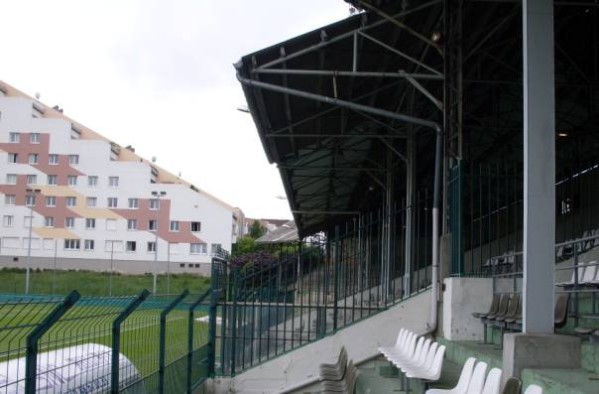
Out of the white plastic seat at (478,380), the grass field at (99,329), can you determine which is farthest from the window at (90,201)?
the white plastic seat at (478,380)

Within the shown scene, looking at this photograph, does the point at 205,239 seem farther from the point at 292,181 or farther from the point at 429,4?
the point at 429,4

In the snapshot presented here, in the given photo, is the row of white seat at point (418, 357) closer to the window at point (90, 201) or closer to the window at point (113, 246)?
the window at point (113, 246)

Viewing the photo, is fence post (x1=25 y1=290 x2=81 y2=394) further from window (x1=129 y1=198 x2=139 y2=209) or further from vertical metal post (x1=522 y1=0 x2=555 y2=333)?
window (x1=129 y1=198 x2=139 y2=209)

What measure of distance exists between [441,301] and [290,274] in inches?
160

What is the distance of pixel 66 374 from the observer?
18.0 ft

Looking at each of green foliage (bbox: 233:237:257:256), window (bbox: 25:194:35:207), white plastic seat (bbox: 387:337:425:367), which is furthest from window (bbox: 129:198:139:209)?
white plastic seat (bbox: 387:337:425:367)

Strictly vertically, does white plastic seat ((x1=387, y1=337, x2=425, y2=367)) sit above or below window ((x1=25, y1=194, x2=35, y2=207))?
below

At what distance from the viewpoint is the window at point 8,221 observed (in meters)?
66.9

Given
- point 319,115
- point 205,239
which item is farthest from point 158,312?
point 205,239

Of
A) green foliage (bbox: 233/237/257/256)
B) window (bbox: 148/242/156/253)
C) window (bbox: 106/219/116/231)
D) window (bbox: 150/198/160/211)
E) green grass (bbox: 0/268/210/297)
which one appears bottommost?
green grass (bbox: 0/268/210/297)

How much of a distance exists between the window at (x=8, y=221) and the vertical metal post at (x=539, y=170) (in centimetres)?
6617

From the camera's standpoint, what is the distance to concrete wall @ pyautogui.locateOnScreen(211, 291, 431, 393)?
1138cm

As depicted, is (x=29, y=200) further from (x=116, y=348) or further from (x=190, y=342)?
(x=116, y=348)

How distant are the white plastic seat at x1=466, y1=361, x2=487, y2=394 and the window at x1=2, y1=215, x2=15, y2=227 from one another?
66.9 m
